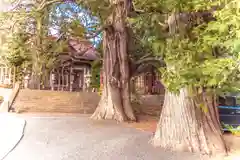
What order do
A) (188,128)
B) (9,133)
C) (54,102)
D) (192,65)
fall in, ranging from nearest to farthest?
(192,65) < (188,128) < (9,133) < (54,102)

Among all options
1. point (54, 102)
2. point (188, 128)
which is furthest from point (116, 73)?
point (188, 128)

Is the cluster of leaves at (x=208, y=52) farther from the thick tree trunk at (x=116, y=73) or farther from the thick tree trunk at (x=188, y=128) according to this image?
the thick tree trunk at (x=116, y=73)

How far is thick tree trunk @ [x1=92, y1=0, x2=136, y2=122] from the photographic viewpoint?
11102mm

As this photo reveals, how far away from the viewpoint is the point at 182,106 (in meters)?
6.85

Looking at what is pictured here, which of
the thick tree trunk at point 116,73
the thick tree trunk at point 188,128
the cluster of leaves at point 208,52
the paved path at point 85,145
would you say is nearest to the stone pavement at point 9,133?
the paved path at point 85,145

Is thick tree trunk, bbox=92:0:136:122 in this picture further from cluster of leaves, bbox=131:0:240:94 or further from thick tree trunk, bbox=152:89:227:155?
cluster of leaves, bbox=131:0:240:94

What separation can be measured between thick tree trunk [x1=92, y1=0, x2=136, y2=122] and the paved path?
2150mm

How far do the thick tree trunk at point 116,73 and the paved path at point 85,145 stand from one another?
215 centimetres

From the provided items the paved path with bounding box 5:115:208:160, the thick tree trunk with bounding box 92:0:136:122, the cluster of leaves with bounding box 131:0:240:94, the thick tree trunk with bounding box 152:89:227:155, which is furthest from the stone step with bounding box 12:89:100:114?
the cluster of leaves with bounding box 131:0:240:94

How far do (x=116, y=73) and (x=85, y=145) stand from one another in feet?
16.8

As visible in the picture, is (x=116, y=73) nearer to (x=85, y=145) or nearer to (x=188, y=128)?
(x=85, y=145)

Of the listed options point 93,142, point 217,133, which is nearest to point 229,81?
point 217,133

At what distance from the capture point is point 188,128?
6723 millimetres

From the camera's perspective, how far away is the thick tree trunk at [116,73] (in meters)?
11.1
